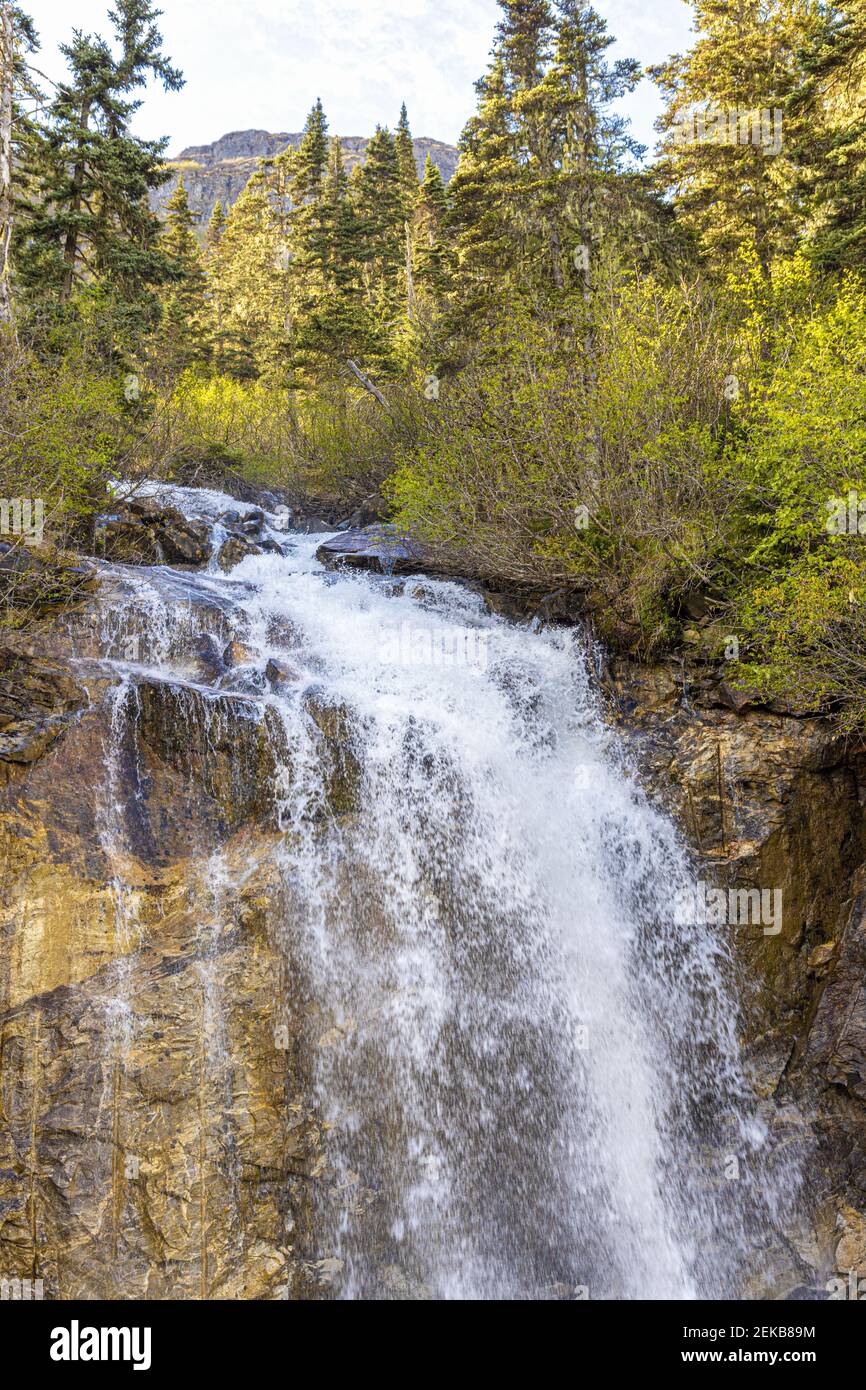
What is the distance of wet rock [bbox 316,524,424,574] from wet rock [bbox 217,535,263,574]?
142 centimetres

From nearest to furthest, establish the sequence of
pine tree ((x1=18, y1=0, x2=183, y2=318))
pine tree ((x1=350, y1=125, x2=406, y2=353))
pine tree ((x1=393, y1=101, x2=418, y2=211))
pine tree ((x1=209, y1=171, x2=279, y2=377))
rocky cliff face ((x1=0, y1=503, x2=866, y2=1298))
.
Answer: rocky cliff face ((x1=0, y1=503, x2=866, y2=1298)), pine tree ((x1=18, y1=0, x2=183, y2=318)), pine tree ((x1=209, y1=171, x2=279, y2=377)), pine tree ((x1=350, y1=125, x2=406, y2=353)), pine tree ((x1=393, y1=101, x2=418, y2=211))

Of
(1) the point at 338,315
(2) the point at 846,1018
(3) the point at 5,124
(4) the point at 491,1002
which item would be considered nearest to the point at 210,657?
(4) the point at 491,1002

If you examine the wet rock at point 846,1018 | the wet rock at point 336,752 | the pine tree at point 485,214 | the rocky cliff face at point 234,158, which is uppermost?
the rocky cliff face at point 234,158

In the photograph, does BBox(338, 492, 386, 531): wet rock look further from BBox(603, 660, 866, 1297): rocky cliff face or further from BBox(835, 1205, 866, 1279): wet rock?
BBox(835, 1205, 866, 1279): wet rock

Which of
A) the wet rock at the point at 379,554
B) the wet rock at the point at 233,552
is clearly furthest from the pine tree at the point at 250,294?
the wet rock at the point at 233,552

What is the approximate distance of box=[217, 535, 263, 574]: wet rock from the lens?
15.2 metres

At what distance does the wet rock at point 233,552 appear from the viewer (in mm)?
15211

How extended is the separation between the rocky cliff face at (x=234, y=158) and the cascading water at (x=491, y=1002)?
183 meters

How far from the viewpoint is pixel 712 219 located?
20094mm

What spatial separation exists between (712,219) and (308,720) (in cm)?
1909

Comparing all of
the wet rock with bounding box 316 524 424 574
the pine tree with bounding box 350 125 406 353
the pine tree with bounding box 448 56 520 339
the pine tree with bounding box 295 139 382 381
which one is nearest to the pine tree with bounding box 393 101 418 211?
the pine tree with bounding box 350 125 406 353

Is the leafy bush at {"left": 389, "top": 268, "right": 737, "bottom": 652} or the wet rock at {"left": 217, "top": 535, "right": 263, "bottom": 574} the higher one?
the leafy bush at {"left": 389, "top": 268, "right": 737, "bottom": 652}

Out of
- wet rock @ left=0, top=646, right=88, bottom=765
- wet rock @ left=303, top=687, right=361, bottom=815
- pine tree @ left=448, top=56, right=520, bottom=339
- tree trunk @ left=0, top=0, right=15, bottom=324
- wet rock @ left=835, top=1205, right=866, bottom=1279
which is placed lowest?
wet rock @ left=835, top=1205, right=866, bottom=1279

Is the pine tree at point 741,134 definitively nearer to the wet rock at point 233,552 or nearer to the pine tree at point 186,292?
the wet rock at point 233,552
